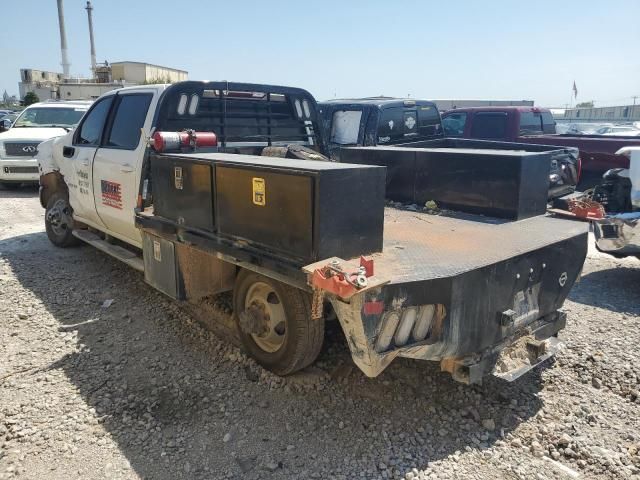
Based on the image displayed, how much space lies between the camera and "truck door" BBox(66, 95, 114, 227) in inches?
219

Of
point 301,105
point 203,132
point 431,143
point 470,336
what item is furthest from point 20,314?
A: point 431,143

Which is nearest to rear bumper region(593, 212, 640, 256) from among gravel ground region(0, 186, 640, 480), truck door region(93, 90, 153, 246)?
gravel ground region(0, 186, 640, 480)

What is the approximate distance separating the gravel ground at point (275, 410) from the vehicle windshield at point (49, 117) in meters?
9.39

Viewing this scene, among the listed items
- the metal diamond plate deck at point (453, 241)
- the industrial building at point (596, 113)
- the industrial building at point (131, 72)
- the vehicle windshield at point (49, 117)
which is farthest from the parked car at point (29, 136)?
the industrial building at point (131, 72)

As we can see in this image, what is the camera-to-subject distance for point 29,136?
11.4 metres

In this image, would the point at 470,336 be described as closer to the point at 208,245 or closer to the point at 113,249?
the point at 208,245

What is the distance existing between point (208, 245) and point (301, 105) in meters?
2.75

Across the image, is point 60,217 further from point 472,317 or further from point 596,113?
point 596,113

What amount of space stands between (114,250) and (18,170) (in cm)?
746

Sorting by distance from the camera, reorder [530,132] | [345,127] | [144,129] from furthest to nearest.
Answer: [530,132] → [345,127] → [144,129]

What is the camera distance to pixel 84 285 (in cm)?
544

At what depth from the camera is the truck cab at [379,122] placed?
826cm

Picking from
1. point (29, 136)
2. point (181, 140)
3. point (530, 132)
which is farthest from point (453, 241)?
point (29, 136)

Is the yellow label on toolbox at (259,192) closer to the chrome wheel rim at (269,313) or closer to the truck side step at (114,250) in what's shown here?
the chrome wheel rim at (269,313)
